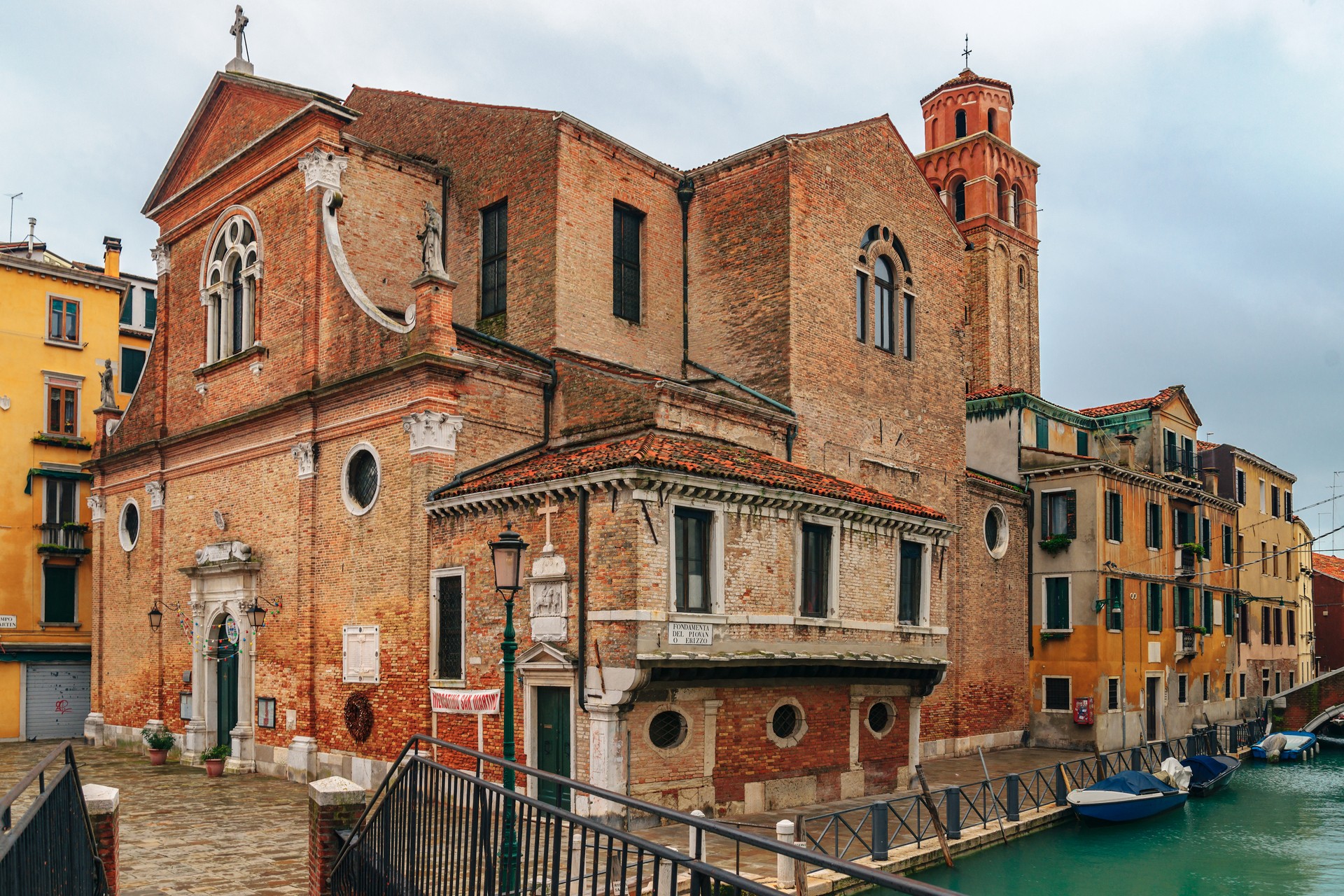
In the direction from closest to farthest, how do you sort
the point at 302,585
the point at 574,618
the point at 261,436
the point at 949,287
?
the point at 574,618, the point at 302,585, the point at 261,436, the point at 949,287

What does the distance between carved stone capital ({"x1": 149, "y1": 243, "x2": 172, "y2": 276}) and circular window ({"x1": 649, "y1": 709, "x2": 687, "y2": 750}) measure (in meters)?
17.6

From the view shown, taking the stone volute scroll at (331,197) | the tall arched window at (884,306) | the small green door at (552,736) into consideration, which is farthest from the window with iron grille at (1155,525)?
the stone volute scroll at (331,197)

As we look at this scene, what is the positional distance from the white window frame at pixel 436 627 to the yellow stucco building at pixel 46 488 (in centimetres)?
1658

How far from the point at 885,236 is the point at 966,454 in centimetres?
846

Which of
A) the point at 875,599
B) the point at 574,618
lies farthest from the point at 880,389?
the point at 574,618

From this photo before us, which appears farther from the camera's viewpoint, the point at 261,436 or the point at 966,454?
the point at 966,454

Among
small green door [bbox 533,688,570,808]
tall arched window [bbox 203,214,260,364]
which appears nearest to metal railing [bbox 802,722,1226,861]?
small green door [bbox 533,688,570,808]

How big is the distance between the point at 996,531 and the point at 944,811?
11395 millimetres

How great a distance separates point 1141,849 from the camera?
2020cm

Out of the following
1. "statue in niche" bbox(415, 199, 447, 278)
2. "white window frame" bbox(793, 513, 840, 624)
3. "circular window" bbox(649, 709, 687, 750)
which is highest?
"statue in niche" bbox(415, 199, 447, 278)

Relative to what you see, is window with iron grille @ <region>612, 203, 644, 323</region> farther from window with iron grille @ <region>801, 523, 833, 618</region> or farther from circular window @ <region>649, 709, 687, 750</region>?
circular window @ <region>649, 709, 687, 750</region>

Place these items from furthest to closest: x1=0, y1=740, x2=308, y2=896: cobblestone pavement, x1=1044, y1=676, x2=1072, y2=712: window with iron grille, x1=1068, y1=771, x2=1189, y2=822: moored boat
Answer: x1=1044, y1=676, x2=1072, y2=712: window with iron grille < x1=1068, y1=771, x2=1189, y2=822: moored boat < x1=0, y1=740, x2=308, y2=896: cobblestone pavement

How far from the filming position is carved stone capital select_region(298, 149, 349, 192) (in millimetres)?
21344

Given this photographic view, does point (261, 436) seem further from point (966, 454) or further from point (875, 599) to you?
point (966, 454)
